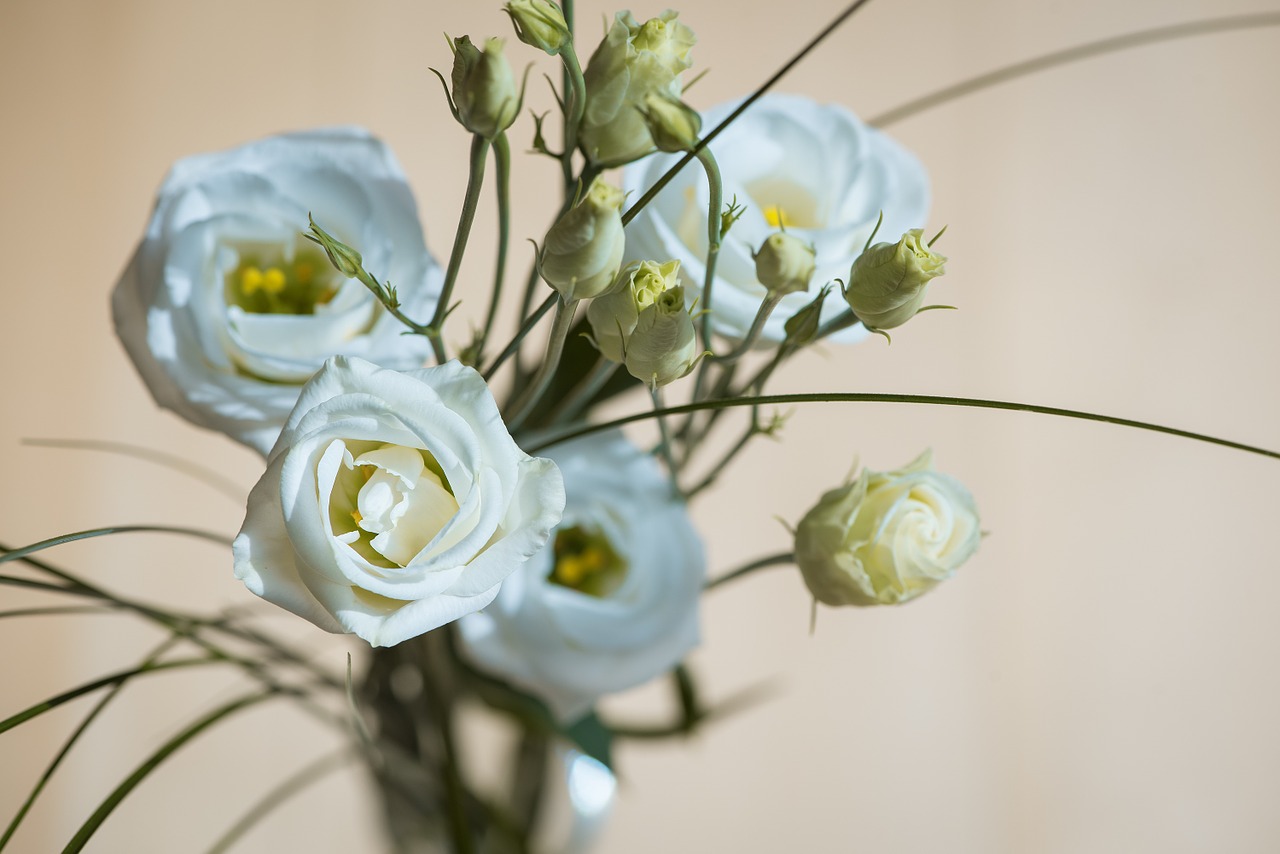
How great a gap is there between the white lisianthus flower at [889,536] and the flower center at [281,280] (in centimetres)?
15

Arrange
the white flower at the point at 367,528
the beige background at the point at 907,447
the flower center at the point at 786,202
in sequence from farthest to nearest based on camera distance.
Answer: the beige background at the point at 907,447, the flower center at the point at 786,202, the white flower at the point at 367,528

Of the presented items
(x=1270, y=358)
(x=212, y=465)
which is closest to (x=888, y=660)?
(x=1270, y=358)

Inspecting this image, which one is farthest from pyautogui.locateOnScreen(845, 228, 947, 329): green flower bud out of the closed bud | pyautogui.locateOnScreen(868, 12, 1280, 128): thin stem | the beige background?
the beige background

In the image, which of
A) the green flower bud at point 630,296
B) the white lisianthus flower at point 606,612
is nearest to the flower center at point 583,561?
the white lisianthus flower at point 606,612

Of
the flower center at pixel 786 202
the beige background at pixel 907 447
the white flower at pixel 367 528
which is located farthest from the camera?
the beige background at pixel 907 447

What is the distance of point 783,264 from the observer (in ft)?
0.68

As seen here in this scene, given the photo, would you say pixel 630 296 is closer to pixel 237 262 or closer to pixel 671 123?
pixel 671 123

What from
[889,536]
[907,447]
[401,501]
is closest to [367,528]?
[401,501]

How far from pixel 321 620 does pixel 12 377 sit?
50 cm

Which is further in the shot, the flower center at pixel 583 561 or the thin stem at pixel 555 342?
the flower center at pixel 583 561

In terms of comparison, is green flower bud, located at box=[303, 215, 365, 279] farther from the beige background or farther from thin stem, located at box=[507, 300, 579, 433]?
the beige background

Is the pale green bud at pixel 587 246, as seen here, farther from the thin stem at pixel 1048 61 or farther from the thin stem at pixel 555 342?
the thin stem at pixel 1048 61

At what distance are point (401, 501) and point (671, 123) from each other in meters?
0.09

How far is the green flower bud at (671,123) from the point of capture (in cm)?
20
